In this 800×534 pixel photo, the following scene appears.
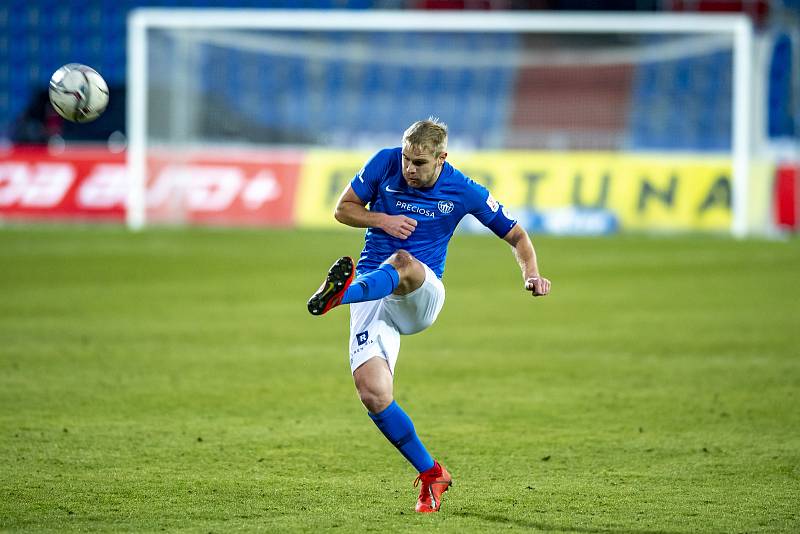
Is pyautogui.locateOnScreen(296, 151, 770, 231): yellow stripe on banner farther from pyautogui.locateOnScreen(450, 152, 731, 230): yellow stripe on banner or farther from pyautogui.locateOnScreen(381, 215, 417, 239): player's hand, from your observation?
pyautogui.locateOnScreen(381, 215, 417, 239): player's hand

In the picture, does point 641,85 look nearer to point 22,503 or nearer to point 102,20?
point 102,20

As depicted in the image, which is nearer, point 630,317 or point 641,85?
point 630,317

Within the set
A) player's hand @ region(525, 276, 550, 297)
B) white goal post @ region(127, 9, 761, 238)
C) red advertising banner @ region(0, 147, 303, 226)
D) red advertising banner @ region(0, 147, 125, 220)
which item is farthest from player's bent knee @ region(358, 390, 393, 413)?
red advertising banner @ region(0, 147, 125, 220)

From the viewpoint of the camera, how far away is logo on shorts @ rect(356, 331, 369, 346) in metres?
5.96

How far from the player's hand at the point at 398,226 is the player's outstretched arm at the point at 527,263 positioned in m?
0.53

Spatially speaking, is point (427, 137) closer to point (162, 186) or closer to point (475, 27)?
point (475, 27)

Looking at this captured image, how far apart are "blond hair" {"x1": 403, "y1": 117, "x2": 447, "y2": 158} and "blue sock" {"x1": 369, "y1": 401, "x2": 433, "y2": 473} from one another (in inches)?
49.2

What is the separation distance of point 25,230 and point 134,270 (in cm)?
650

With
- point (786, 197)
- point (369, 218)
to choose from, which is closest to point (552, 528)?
point (369, 218)

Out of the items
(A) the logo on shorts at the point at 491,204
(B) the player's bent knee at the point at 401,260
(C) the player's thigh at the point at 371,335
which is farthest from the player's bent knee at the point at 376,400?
(A) the logo on shorts at the point at 491,204

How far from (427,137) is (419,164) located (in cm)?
15

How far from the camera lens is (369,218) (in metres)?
6.04

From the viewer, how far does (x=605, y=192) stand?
2356cm

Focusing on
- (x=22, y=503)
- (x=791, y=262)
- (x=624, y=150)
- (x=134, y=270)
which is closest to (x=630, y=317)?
(x=791, y=262)
